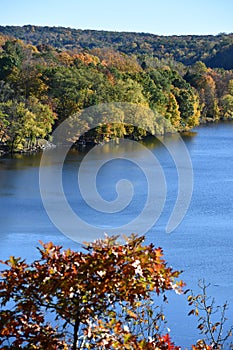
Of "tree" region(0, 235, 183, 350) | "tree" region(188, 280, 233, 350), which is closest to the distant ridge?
"tree" region(188, 280, 233, 350)

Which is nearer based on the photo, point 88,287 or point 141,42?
point 88,287

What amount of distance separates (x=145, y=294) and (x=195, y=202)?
12484 mm

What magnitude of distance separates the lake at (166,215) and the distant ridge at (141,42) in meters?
38.5

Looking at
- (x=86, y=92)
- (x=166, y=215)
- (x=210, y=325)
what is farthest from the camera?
(x=86, y=92)

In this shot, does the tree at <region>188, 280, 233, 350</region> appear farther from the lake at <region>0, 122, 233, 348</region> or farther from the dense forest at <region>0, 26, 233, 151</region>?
the dense forest at <region>0, 26, 233, 151</region>

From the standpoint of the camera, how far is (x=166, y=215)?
45.8ft

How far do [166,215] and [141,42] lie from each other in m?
63.6

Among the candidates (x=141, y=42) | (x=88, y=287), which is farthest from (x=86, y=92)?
(x=141, y=42)

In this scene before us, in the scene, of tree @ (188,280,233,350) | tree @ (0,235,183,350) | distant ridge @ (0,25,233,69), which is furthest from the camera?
distant ridge @ (0,25,233,69)

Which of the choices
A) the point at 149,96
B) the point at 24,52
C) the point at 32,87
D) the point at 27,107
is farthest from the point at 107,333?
the point at 24,52

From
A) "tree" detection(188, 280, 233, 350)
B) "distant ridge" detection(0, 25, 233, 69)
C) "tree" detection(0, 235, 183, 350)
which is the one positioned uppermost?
"distant ridge" detection(0, 25, 233, 69)

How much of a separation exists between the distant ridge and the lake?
38504 mm

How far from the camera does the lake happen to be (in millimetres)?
9797

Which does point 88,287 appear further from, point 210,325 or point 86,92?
point 86,92
